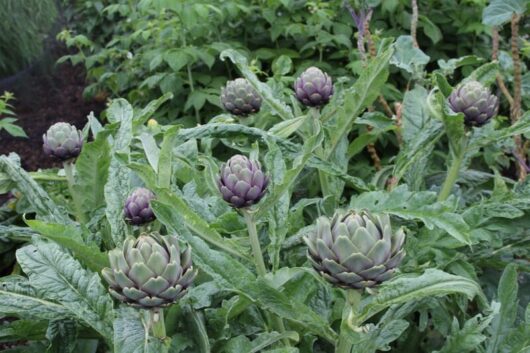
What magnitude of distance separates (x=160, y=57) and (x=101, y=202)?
117 centimetres

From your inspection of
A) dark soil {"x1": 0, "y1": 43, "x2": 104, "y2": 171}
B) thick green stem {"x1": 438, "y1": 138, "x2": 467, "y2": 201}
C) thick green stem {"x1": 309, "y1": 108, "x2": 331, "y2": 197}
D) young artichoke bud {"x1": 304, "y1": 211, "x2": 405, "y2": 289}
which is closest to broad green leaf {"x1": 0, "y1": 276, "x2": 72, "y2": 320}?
young artichoke bud {"x1": 304, "y1": 211, "x2": 405, "y2": 289}

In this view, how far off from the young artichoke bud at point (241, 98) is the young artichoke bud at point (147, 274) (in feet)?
1.78

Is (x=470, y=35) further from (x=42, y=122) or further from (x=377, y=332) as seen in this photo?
(x=42, y=122)

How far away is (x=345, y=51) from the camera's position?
212 centimetres

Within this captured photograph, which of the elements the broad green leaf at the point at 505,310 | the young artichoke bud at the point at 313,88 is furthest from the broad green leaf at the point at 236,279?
the young artichoke bud at the point at 313,88

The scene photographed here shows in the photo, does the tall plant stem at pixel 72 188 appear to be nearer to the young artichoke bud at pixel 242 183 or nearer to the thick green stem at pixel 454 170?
the young artichoke bud at pixel 242 183

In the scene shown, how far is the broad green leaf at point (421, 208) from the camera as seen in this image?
2.72 ft

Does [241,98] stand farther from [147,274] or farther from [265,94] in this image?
[147,274]

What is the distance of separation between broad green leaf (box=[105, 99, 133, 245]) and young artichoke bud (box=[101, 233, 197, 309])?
0.20m

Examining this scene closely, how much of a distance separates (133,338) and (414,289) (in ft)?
0.98

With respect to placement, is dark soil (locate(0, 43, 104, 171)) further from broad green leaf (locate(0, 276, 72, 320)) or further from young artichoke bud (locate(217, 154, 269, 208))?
young artichoke bud (locate(217, 154, 269, 208))

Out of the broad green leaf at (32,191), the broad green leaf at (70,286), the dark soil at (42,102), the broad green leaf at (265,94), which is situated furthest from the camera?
the dark soil at (42,102)

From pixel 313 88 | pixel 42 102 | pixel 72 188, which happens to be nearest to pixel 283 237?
pixel 313 88

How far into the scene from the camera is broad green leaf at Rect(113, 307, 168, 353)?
672mm
